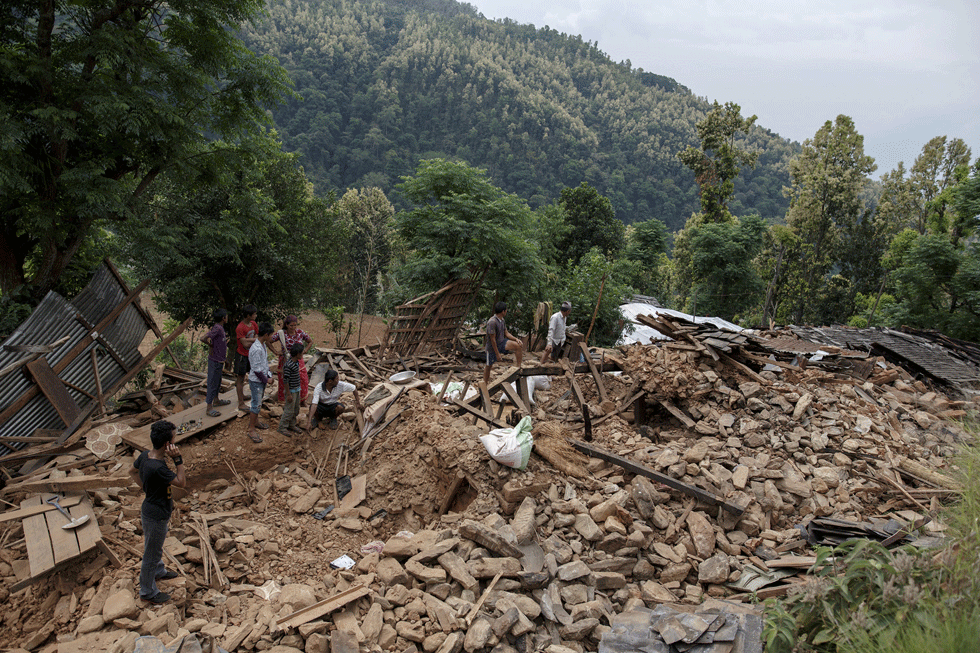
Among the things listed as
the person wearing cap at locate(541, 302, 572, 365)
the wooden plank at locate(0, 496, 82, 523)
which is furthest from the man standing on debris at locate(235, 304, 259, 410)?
the person wearing cap at locate(541, 302, 572, 365)

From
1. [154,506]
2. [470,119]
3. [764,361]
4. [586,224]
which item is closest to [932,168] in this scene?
[586,224]

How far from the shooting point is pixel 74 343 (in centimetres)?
691

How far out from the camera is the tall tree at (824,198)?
93.5 ft

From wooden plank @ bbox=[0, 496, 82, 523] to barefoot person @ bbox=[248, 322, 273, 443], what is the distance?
6.71ft

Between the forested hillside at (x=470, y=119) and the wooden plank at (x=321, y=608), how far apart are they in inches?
2375

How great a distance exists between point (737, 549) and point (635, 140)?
318 ft

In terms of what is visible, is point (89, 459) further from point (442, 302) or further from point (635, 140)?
point (635, 140)

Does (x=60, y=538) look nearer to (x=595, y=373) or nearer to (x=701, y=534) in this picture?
(x=701, y=534)

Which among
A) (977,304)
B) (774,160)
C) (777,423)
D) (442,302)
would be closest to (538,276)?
(442,302)

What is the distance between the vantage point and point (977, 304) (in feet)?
59.2

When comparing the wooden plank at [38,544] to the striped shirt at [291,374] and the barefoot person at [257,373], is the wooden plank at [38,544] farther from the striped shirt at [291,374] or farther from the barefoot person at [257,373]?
the striped shirt at [291,374]

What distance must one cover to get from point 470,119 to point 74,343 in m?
88.0

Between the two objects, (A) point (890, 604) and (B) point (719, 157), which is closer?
(A) point (890, 604)

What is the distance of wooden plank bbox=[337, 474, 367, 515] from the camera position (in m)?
6.04
